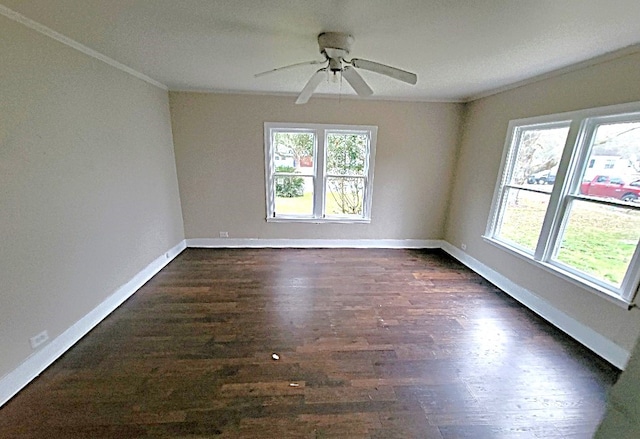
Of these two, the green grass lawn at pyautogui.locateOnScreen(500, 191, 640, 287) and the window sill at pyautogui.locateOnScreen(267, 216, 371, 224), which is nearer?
the green grass lawn at pyautogui.locateOnScreen(500, 191, 640, 287)

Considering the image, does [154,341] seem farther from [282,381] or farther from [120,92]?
[120,92]

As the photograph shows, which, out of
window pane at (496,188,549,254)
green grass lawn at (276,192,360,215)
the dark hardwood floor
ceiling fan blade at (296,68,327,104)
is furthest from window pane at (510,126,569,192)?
green grass lawn at (276,192,360,215)

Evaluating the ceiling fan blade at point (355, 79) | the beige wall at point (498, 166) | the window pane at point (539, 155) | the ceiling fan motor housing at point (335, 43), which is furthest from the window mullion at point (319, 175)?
the window pane at point (539, 155)

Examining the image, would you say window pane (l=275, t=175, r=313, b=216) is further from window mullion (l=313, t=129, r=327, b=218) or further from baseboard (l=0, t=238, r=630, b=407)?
baseboard (l=0, t=238, r=630, b=407)

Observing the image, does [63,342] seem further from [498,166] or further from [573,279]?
[498,166]

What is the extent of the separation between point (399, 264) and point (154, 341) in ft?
10.7

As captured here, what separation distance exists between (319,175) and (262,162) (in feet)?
3.11

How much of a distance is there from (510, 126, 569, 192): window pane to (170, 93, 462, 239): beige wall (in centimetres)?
130

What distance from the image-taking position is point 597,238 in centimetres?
260

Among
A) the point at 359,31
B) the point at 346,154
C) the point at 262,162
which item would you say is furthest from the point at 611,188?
the point at 262,162

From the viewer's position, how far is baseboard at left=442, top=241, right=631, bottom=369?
236cm

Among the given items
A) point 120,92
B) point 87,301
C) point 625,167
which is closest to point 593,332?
point 625,167

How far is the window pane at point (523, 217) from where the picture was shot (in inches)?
126

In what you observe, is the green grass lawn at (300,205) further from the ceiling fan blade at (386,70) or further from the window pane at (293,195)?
the ceiling fan blade at (386,70)
